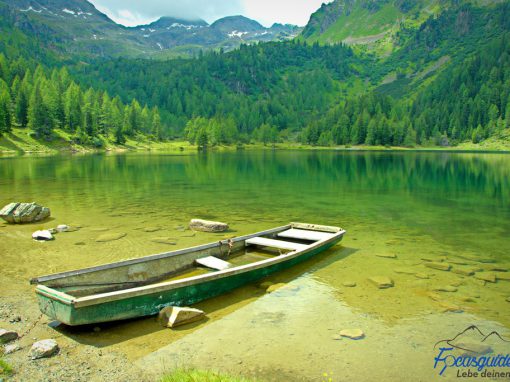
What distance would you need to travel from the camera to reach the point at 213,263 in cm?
1758

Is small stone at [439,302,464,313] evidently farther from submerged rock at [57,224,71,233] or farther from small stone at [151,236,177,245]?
submerged rock at [57,224,71,233]

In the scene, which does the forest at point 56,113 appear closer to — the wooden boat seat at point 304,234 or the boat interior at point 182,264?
the wooden boat seat at point 304,234

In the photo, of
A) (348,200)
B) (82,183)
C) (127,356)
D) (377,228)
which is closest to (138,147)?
(82,183)

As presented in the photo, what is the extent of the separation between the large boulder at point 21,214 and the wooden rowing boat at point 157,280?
1705 cm

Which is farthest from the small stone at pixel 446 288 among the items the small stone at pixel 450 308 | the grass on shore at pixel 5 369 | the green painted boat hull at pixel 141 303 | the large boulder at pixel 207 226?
the grass on shore at pixel 5 369

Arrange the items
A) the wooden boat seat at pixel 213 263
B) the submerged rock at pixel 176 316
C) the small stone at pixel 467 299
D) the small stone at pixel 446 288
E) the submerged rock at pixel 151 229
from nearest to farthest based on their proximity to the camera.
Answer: the submerged rock at pixel 176 316, the small stone at pixel 467 299, the small stone at pixel 446 288, the wooden boat seat at pixel 213 263, the submerged rock at pixel 151 229

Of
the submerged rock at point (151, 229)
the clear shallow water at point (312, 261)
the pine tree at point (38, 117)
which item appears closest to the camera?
the clear shallow water at point (312, 261)

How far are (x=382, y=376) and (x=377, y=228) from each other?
19483 millimetres

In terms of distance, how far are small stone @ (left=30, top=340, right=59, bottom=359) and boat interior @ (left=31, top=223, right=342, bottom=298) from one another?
2328mm

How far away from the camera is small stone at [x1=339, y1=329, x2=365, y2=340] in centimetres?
1225

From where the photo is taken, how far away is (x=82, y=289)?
44.1ft

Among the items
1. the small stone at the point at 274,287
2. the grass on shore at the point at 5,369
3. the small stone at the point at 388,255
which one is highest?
the grass on shore at the point at 5,369

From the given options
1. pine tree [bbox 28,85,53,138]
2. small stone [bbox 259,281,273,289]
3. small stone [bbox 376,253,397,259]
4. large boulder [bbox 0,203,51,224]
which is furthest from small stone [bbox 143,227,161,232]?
pine tree [bbox 28,85,53,138]

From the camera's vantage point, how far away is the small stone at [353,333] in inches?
482
